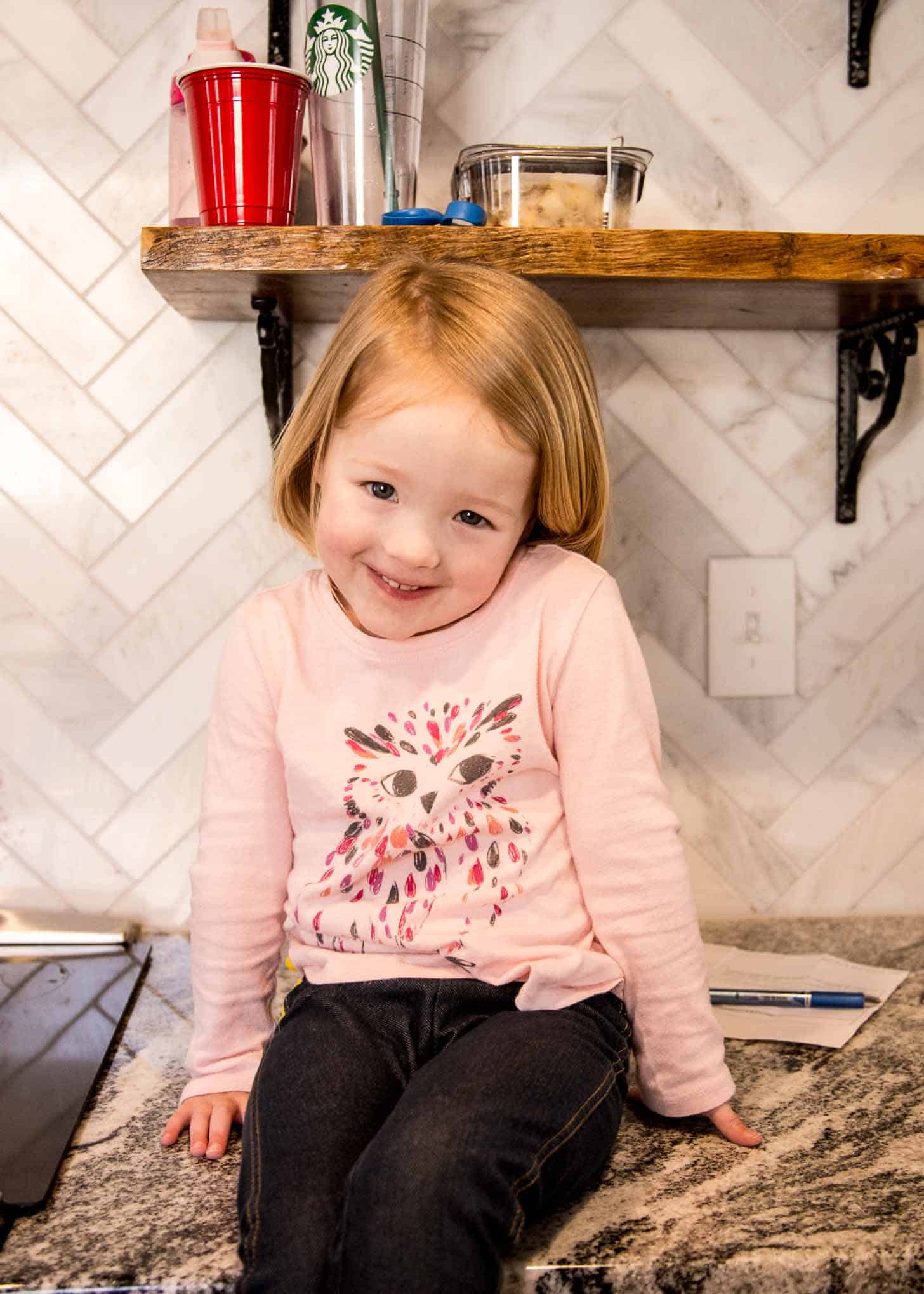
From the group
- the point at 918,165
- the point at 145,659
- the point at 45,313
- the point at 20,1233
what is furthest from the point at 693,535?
the point at 20,1233

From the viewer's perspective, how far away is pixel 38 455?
3.92 feet

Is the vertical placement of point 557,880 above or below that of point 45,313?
below

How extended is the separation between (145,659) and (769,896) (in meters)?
0.70

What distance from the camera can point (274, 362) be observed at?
1.13 meters

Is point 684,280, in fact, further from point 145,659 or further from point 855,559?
point 145,659

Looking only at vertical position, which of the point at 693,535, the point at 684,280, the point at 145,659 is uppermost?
the point at 684,280

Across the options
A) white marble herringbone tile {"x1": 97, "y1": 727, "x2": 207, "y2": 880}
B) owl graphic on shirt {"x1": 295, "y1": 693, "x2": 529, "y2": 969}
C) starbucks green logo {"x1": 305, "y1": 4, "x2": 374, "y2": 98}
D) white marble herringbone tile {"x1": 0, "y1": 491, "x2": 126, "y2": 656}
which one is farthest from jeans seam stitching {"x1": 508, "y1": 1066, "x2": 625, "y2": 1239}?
starbucks green logo {"x1": 305, "y1": 4, "x2": 374, "y2": 98}

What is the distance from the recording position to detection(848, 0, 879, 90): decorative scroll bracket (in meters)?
1.18

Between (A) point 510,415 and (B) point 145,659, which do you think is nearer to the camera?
(A) point 510,415

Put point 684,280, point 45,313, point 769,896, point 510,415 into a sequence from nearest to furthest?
point 510,415 → point 684,280 → point 45,313 → point 769,896

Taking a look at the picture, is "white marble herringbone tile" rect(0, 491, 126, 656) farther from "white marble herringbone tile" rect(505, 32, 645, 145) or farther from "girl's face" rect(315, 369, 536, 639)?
"white marble herringbone tile" rect(505, 32, 645, 145)

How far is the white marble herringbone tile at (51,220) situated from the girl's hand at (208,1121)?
75cm

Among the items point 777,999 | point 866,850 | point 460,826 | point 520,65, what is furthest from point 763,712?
point 520,65

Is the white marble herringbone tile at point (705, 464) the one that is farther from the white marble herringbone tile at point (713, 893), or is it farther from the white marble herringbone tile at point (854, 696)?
the white marble herringbone tile at point (713, 893)
